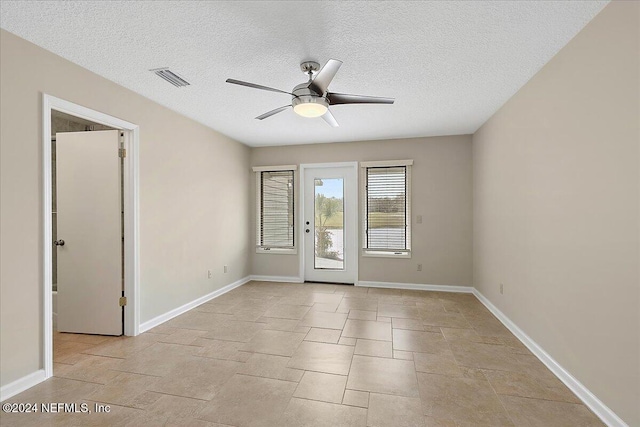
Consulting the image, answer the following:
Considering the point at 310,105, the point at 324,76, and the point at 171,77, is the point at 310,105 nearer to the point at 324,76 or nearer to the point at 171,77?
the point at 324,76

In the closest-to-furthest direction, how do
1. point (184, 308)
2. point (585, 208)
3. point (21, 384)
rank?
point (585, 208), point (21, 384), point (184, 308)

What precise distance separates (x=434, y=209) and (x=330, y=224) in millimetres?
1830

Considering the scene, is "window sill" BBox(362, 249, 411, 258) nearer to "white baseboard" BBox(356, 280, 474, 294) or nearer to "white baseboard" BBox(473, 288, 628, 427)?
"white baseboard" BBox(356, 280, 474, 294)

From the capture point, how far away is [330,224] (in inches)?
217

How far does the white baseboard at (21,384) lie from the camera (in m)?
2.06

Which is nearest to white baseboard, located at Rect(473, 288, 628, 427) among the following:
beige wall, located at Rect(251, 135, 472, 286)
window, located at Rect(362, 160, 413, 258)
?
beige wall, located at Rect(251, 135, 472, 286)

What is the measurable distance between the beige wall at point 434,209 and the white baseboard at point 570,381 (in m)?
1.56

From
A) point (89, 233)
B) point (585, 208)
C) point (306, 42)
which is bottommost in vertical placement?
point (89, 233)

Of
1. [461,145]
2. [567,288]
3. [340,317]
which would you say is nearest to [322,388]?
[340,317]

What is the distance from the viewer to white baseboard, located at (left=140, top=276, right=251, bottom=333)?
3.35m

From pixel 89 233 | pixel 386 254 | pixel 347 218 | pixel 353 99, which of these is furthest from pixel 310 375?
pixel 347 218

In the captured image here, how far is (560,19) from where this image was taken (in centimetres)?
195

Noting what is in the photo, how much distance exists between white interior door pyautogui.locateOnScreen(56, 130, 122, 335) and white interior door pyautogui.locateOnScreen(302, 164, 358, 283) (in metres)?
3.11

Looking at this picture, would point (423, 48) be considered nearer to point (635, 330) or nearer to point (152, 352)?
point (635, 330)
